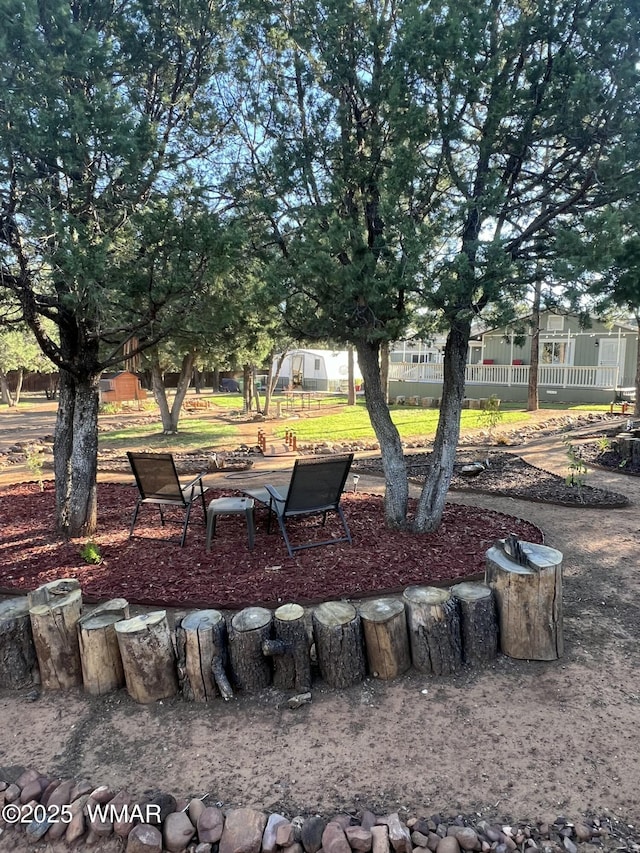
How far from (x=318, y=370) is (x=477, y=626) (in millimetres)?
32592

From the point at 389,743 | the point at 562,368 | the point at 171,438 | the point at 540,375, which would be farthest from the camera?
the point at 540,375

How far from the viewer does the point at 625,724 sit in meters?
2.35

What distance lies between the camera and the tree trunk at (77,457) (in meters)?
4.74

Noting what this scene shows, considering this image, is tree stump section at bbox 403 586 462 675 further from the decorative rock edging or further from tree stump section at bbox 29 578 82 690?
tree stump section at bbox 29 578 82 690

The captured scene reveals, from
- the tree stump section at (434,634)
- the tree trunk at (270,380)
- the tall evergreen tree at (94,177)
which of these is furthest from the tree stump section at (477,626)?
the tree trunk at (270,380)

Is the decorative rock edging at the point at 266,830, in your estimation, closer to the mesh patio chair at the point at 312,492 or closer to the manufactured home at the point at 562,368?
the mesh patio chair at the point at 312,492

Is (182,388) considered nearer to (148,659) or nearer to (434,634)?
(148,659)

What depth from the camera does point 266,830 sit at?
181 cm

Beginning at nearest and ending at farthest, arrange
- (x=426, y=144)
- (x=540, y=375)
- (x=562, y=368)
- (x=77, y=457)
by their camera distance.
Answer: (x=426, y=144) < (x=77, y=457) < (x=562, y=368) < (x=540, y=375)

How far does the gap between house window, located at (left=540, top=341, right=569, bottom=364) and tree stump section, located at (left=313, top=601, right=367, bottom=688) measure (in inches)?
864

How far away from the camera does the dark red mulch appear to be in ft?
11.8

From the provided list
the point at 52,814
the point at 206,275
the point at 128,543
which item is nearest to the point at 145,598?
the point at 128,543

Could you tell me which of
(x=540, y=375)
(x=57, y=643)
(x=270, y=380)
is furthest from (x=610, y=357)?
(x=57, y=643)

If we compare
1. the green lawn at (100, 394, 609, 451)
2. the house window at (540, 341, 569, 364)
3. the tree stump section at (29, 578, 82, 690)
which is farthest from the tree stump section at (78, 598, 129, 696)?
the house window at (540, 341, 569, 364)
